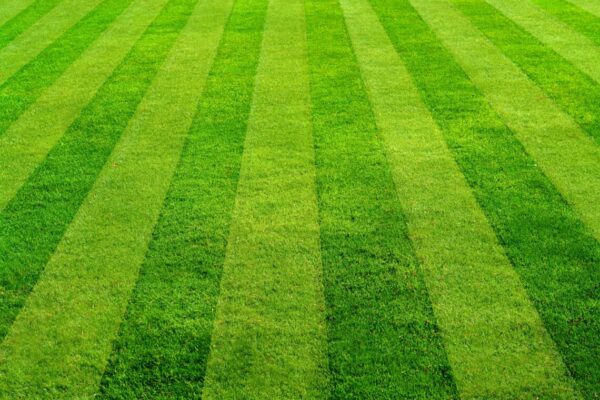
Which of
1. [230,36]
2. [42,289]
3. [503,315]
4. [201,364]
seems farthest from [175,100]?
[503,315]

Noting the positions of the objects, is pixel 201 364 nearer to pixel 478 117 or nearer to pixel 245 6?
pixel 478 117

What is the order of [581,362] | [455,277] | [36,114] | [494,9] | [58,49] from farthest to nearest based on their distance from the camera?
[494,9]
[58,49]
[36,114]
[455,277]
[581,362]

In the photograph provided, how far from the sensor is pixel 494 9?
1238 centimetres

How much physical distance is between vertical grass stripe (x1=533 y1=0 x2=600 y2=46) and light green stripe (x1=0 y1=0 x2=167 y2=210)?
8.89 meters

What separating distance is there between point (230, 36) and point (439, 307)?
8251 millimetres

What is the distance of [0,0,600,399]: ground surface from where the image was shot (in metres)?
4.23

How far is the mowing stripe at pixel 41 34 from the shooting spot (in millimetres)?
10242

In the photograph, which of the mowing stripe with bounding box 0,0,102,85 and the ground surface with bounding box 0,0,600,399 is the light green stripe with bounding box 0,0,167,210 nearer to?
the ground surface with bounding box 0,0,600,399

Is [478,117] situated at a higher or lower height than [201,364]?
higher

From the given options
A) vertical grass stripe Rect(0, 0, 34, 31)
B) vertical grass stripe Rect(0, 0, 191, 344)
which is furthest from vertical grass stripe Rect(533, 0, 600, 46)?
vertical grass stripe Rect(0, 0, 34, 31)

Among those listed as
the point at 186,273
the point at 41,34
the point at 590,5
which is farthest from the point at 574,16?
the point at 41,34

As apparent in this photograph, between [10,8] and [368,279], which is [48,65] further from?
[368,279]

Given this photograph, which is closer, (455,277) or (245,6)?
(455,277)

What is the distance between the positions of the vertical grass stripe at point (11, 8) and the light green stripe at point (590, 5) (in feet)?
42.9
